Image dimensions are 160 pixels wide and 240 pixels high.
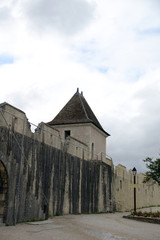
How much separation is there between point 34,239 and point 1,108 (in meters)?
5.43

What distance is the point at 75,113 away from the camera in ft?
80.8

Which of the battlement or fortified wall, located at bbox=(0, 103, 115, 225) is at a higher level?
the battlement

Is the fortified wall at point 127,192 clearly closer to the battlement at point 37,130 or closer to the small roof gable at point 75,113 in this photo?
the small roof gable at point 75,113

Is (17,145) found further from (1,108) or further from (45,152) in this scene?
(45,152)

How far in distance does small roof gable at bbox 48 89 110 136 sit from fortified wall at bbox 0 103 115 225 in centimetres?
436

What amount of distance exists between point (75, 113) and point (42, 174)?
433 inches

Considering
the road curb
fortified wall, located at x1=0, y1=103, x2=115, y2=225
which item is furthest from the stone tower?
the road curb

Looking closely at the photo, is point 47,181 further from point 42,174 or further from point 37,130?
point 37,130

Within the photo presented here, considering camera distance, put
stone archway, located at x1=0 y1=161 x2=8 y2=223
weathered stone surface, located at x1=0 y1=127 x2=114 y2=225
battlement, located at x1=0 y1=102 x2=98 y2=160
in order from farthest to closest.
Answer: battlement, located at x1=0 y1=102 x2=98 y2=160 → weathered stone surface, located at x1=0 y1=127 x2=114 y2=225 → stone archway, located at x1=0 y1=161 x2=8 y2=223

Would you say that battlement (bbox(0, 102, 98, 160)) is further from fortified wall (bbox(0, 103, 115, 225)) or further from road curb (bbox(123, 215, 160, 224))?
road curb (bbox(123, 215, 160, 224))

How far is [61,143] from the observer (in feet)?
53.9

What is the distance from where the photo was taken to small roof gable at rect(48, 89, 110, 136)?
2382cm

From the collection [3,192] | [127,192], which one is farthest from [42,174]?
[127,192]

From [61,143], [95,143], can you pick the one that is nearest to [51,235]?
[61,143]
